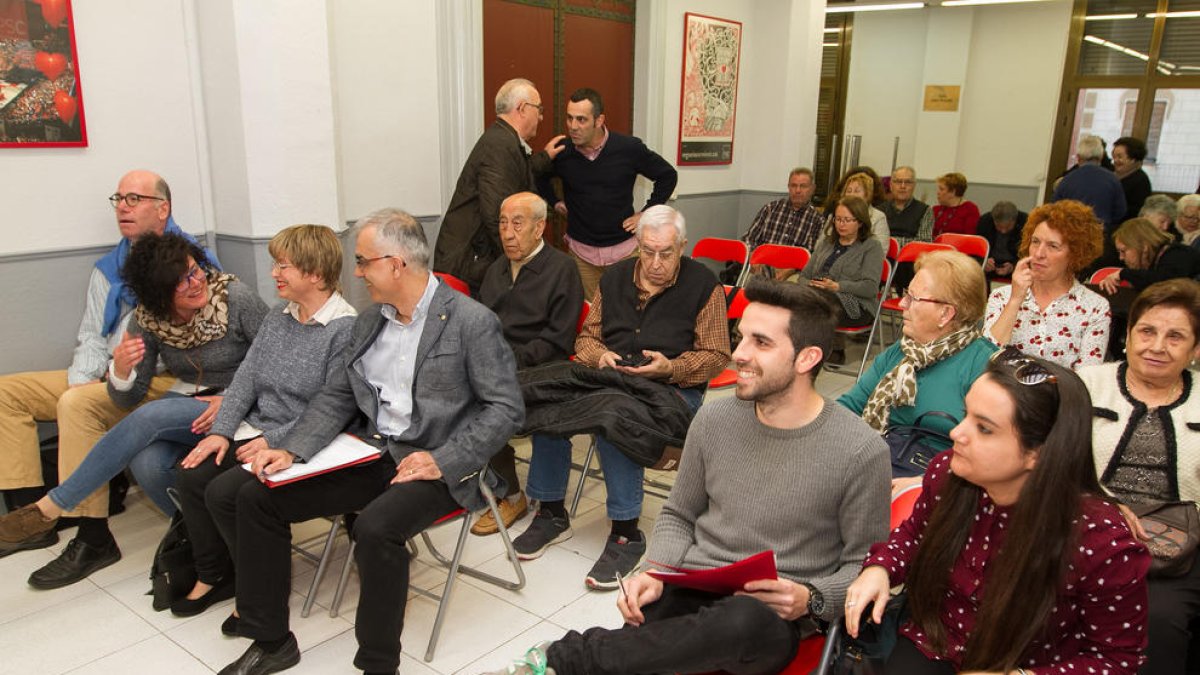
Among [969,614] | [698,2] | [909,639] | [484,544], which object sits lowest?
[484,544]

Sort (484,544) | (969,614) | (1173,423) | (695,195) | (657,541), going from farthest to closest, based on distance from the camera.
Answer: (695,195)
(484,544)
(1173,423)
(657,541)
(969,614)

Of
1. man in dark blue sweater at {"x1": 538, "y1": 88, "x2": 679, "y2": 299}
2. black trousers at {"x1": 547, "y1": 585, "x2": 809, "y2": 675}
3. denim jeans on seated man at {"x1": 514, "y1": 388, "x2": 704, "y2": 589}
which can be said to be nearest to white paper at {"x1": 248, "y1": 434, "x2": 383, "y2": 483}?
denim jeans on seated man at {"x1": 514, "y1": 388, "x2": 704, "y2": 589}

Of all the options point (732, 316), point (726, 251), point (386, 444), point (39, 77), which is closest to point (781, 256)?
point (726, 251)

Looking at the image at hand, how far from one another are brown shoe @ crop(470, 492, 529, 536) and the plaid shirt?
10.6ft

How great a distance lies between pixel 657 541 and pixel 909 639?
2.05ft

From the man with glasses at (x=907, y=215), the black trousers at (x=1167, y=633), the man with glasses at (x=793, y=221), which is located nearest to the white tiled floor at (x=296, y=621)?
the black trousers at (x=1167, y=633)

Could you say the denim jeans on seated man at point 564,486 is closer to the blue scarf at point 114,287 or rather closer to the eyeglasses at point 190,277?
the eyeglasses at point 190,277

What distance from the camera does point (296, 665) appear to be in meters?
2.55

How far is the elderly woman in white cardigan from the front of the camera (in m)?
2.29

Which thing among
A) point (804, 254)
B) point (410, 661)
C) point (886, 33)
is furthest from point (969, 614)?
point (886, 33)

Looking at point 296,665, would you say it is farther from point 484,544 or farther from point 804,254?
point 804,254

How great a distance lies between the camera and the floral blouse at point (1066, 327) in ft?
10.1

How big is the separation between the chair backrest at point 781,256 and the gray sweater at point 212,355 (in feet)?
11.0

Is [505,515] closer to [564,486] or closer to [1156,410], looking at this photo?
[564,486]
